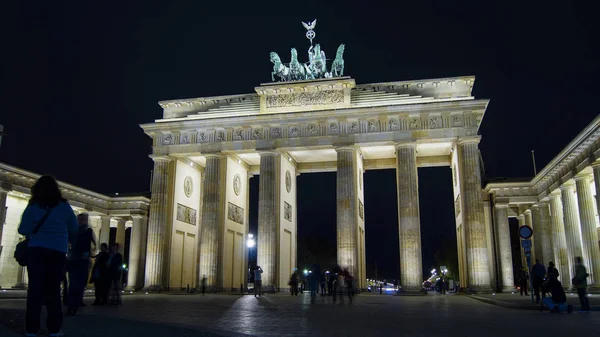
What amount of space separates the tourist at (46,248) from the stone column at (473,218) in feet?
104

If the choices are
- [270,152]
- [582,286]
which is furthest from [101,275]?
[270,152]

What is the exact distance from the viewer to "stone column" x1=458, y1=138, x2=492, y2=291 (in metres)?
34.3

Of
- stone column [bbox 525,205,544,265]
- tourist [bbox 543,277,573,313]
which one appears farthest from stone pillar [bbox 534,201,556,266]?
tourist [bbox 543,277,573,313]

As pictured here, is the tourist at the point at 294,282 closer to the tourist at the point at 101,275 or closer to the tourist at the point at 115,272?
the tourist at the point at 115,272

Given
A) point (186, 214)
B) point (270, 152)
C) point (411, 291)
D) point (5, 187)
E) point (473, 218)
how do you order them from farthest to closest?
point (186, 214) < point (270, 152) < point (5, 187) < point (473, 218) < point (411, 291)

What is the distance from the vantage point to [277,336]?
8203 millimetres

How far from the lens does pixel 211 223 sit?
128 feet

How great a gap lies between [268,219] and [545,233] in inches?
882

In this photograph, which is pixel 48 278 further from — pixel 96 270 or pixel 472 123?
pixel 472 123

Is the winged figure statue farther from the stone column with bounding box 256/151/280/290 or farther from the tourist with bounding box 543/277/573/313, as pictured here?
the tourist with bounding box 543/277/573/313

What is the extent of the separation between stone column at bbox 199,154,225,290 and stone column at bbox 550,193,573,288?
25.1 m

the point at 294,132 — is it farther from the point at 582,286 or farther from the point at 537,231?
the point at 582,286

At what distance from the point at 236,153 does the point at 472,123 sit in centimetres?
1799

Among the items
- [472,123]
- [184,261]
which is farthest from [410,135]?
[184,261]
